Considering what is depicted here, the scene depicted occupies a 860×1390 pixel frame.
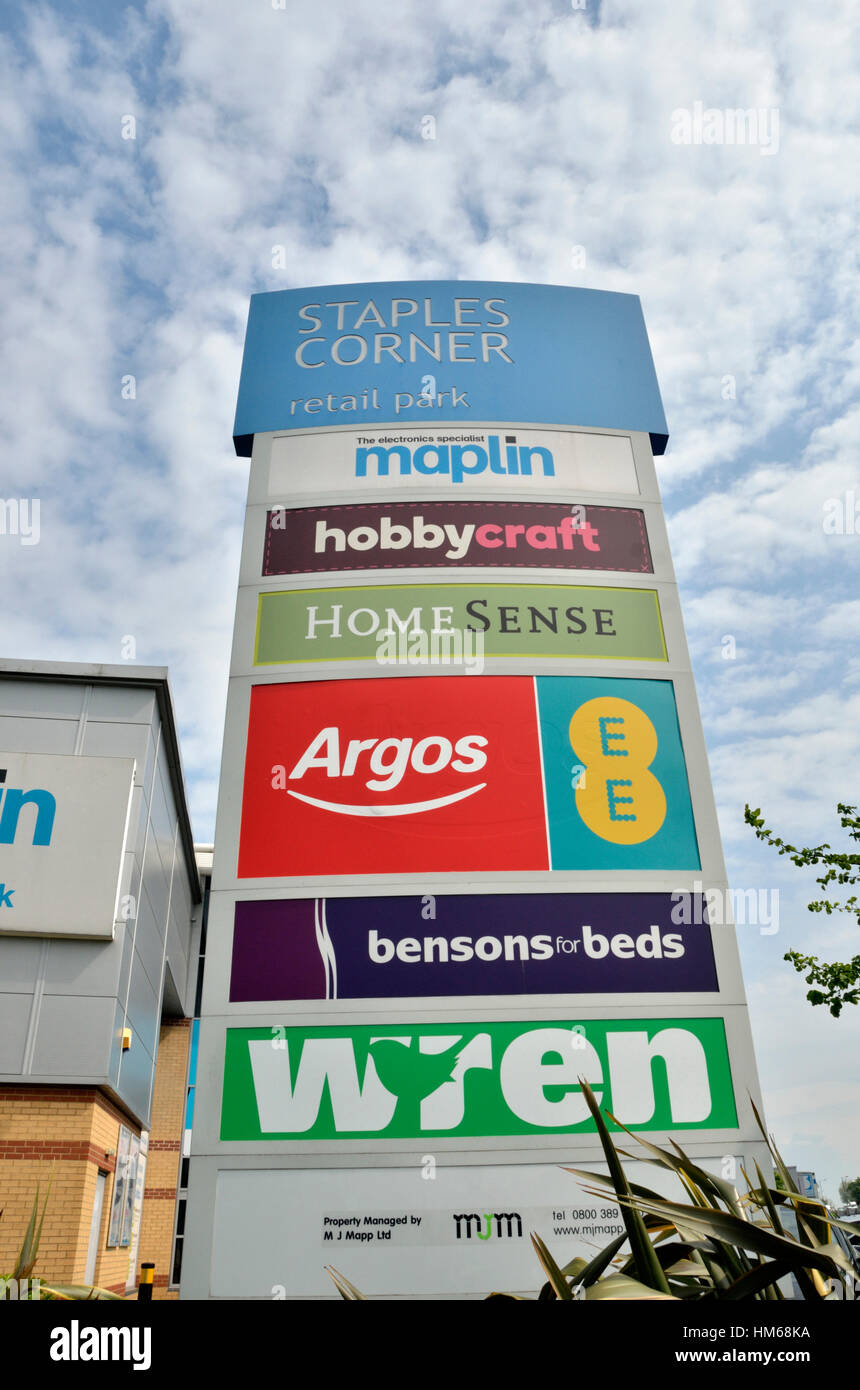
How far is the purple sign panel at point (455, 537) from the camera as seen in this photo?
8.85m

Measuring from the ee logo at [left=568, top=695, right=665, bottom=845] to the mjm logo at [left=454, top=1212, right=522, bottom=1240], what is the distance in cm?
278

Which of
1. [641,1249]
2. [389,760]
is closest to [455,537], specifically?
[389,760]

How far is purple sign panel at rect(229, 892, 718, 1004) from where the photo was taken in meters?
7.01

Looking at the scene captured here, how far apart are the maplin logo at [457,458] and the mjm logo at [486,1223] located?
6265 mm

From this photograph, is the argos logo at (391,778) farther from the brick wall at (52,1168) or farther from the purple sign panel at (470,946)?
the brick wall at (52,1168)

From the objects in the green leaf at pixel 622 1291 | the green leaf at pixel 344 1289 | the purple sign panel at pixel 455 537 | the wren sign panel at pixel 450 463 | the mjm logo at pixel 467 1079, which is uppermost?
the wren sign panel at pixel 450 463

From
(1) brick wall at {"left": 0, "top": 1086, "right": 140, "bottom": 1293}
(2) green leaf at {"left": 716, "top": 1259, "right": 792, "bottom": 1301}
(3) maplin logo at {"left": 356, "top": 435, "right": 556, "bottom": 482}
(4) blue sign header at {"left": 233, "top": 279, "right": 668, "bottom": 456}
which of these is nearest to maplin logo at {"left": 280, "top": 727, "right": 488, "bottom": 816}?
(3) maplin logo at {"left": 356, "top": 435, "right": 556, "bottom": 482}

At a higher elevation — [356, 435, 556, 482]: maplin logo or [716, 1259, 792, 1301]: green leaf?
[356, 435, 556, 482]: maplin logo

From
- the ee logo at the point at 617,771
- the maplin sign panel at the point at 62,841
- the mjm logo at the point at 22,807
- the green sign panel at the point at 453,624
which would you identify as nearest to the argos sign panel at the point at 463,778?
the ee logo at the point at 617,771

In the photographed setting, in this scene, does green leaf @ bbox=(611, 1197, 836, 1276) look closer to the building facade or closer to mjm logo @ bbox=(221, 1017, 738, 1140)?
mjm logo @ bbox=(221, 1017, 738, 1140)

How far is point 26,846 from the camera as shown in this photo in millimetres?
13383

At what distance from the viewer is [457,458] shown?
9461 millimetres

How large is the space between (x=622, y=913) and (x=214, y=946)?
3086mm

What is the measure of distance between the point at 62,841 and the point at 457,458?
8088 millimetres
